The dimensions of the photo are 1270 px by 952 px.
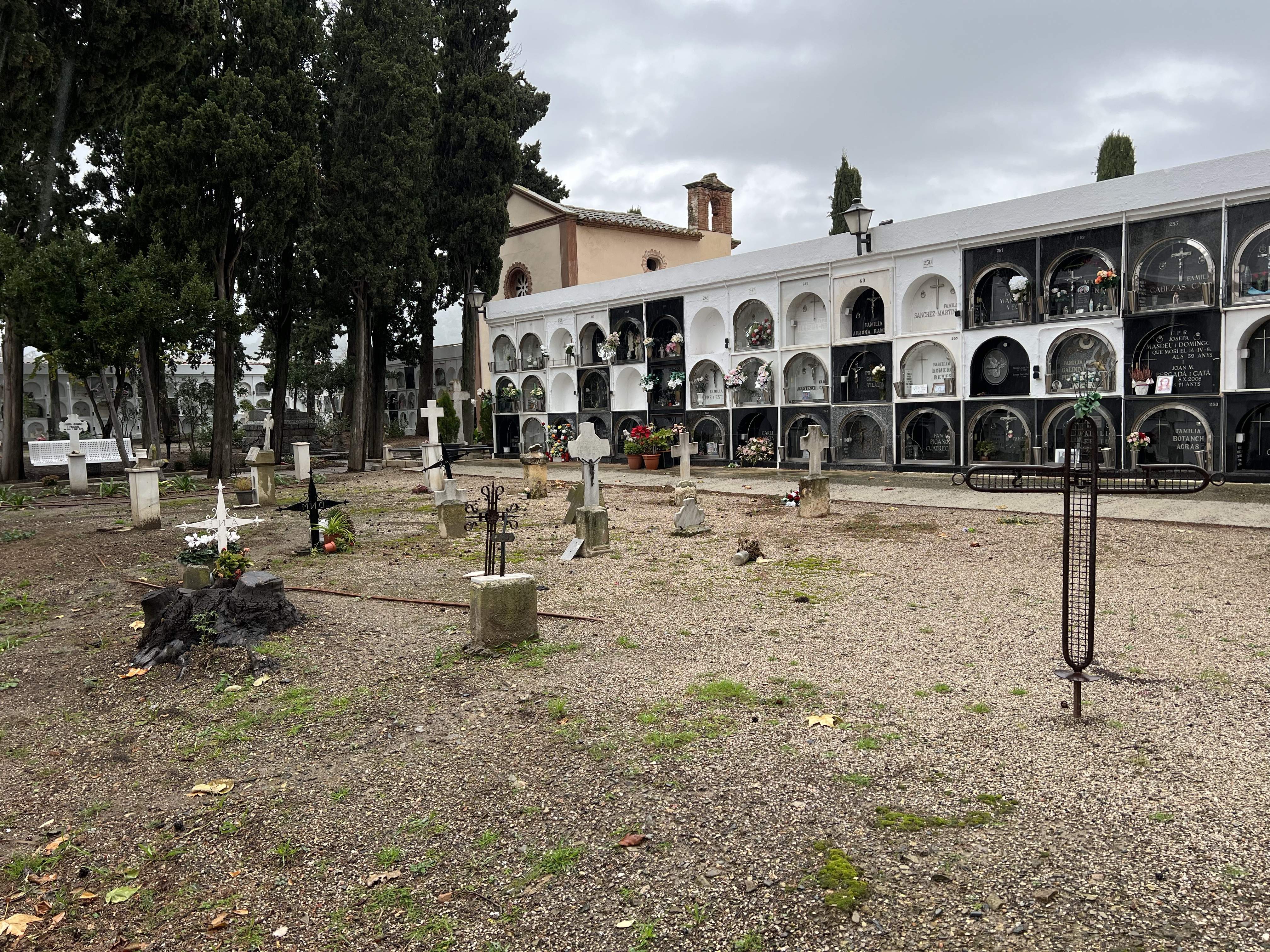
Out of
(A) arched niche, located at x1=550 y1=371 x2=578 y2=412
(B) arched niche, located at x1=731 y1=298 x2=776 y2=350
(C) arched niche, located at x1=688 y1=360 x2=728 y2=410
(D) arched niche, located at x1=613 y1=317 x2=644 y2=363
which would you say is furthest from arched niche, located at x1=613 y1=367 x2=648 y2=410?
(B) arched niche, located at x1=731 y1=298 x2=776 y2=350

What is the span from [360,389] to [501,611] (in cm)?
1879

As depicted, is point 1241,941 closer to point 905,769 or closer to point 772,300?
point 905,769

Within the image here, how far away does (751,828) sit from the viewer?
3264 mm

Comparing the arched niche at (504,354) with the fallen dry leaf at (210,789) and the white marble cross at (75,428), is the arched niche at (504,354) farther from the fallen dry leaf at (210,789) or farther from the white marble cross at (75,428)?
the fallen dry leaf at (210,789)

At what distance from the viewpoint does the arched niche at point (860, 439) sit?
62.6 feet

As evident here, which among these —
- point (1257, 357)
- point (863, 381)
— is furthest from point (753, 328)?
point (1257, 357)

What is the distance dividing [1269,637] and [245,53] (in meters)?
21.5

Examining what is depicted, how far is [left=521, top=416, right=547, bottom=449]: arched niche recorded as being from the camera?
1048 inches

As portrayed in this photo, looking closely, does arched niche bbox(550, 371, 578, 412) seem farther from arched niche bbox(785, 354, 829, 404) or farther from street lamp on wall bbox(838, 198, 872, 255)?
street lamp on wall bbox(838, 198, 872, 255)

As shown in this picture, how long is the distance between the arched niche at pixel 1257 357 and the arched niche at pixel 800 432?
7.86 meters

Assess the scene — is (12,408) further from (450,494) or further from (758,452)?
(758,452)

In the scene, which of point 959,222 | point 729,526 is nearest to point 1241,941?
point 729,526

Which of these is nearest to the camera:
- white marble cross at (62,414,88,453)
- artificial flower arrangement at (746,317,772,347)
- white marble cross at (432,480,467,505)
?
white marble cross at (432,480,467,505)

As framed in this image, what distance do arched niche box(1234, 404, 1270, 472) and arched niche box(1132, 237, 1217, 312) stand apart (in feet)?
6.69
